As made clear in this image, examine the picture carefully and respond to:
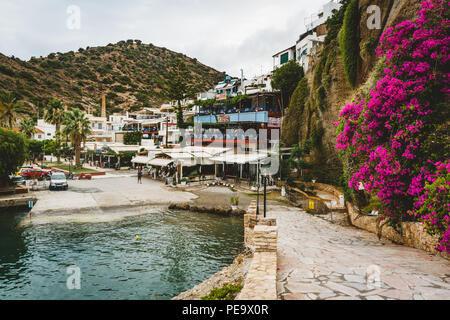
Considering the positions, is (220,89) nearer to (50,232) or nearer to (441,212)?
(50,232)

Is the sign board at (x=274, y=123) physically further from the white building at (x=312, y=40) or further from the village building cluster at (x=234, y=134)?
the white building at (x=312, y=40)

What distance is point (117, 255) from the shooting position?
1254cm

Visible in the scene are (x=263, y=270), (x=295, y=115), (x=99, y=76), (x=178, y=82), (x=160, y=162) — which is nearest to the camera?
(x=263, y=270)

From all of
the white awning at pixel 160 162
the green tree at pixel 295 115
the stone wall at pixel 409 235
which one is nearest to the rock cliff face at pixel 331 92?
the green tree at pixel 295 115

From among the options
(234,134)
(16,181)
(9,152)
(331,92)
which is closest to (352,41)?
(331,92)

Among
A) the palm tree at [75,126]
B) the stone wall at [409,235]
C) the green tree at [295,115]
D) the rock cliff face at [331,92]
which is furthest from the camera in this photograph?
the palm tree at [75,126]

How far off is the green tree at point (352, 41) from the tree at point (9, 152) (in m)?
27.5

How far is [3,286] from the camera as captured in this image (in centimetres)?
1002

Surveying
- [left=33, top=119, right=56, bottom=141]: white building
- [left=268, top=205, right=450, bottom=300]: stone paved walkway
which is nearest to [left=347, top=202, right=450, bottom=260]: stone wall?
[left=268, top=205, right=450, bottom=300]: stone paved walkway

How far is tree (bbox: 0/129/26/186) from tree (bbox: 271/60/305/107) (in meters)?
28.0

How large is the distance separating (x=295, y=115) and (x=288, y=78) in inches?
294

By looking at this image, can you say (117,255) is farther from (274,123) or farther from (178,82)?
(178,82)

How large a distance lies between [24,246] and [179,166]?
59.4ft

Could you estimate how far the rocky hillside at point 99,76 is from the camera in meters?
88.9
